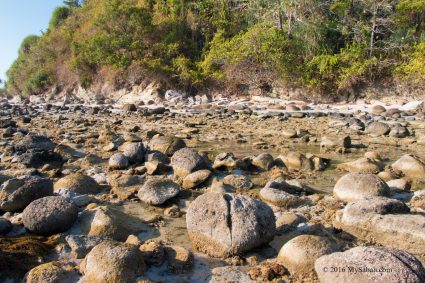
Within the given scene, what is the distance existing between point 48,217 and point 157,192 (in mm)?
1332

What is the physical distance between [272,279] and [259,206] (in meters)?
0.70

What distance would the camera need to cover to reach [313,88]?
18969mm

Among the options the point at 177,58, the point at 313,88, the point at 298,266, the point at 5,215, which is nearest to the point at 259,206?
the point at 298,266

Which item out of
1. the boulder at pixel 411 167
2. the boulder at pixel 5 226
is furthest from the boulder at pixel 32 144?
the boulder at pixel 411 167

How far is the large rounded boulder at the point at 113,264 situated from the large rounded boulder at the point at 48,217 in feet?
2.99

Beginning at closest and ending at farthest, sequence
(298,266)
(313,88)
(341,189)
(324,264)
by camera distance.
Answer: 1. (324,264)
2. (298,266)
3. (341,189)
4. (313,88)

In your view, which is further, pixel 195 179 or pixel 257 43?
pixel 257 43

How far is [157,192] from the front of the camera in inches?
183

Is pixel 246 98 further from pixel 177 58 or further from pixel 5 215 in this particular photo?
pixel 5 215

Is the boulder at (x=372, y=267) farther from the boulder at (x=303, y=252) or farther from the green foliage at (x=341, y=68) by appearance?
the green foliage at (x=341, y=68)

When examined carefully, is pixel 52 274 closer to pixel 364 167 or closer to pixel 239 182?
pixel 239 182

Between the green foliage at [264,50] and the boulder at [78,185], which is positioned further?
the green foliage at [264,50]

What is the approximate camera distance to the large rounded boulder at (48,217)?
12.2ft

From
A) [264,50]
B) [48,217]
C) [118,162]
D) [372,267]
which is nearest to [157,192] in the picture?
[48,217]
